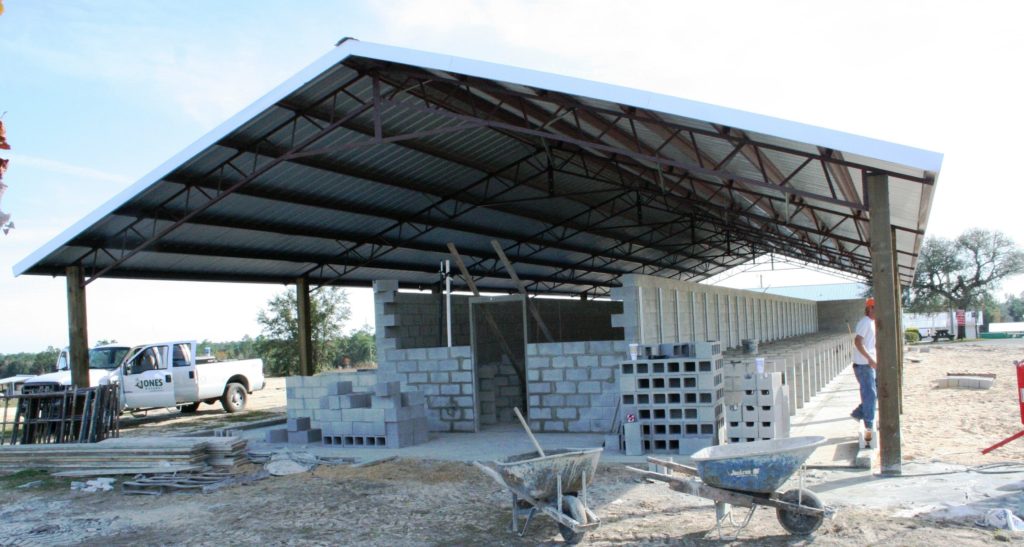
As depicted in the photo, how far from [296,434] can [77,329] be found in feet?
17.3

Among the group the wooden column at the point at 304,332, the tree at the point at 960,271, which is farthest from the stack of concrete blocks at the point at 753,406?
the tree at the point at 960,271

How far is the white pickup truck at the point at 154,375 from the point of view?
2028 cm

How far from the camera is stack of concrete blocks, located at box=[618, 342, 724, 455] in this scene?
36.3 feet

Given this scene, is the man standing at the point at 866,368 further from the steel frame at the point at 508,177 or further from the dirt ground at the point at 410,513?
the steel frame at the point at 508,177

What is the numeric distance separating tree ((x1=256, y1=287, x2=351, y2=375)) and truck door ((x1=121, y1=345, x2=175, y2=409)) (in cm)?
1828

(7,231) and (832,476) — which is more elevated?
(7,231)

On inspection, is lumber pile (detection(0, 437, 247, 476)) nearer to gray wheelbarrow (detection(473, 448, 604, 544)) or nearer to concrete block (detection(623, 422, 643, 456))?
concrete block (detection(623, 422, 643, 456))

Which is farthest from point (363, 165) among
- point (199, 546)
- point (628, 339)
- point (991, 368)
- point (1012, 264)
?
point (1012, 264)

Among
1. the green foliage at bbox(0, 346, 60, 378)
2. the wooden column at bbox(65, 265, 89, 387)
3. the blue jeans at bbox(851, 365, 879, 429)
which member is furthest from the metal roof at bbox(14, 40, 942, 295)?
the green foliage at bbox(0, 346, 60, 378)

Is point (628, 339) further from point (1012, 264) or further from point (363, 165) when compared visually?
point (1012, 264)

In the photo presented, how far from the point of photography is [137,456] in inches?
461

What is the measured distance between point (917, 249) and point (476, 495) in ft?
52.6

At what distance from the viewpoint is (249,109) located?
492 inches

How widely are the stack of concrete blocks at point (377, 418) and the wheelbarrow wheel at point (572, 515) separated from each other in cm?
669
